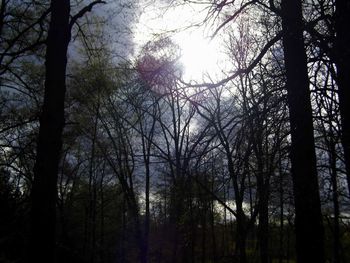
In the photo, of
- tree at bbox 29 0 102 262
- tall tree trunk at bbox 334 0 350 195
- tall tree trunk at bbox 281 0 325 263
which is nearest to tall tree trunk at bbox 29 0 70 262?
tree at bbox 29 0 102 262

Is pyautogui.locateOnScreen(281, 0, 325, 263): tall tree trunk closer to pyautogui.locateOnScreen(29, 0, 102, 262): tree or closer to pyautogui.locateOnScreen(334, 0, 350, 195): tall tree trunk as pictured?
pyautogui.locateOnScreen(334, 0, 350, 195): tall tree trunk

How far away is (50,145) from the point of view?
449 cm

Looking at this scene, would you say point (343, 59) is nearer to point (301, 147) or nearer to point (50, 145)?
point (301, 147)

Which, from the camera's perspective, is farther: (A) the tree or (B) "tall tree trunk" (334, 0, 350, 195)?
(B) "tall tree trunk" (334, 0, 350, 195)

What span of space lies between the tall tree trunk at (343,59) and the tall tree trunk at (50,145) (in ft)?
11.7

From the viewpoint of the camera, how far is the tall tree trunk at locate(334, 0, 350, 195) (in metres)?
4.61

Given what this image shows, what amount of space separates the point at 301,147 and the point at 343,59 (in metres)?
→ 1.52

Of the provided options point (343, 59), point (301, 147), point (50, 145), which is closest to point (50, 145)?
point (50, 145)

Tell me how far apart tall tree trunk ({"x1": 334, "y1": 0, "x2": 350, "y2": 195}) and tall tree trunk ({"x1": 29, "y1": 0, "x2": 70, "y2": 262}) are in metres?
3.56

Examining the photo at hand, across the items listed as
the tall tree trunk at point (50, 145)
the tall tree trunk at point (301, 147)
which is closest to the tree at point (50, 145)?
the tall tree trunk at point (50, 145)

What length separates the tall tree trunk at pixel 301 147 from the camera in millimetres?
3777

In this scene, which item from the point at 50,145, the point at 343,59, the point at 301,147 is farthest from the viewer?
the point at 343,59

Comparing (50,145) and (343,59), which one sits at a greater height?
(343,59)

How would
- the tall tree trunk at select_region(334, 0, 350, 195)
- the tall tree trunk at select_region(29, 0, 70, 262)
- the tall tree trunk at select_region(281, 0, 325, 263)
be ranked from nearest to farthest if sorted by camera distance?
1. the tall tree trunk at select_region(281, 0, 325, 263)
2. the tall tree trunk at select_region(29, 0, 70, 262)
3. the tall tree trunk at select_region(334, 0, 350, 195)
